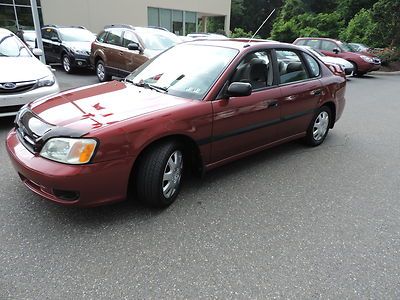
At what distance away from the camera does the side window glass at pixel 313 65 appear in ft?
15.0

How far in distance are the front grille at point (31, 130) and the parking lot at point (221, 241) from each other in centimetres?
59

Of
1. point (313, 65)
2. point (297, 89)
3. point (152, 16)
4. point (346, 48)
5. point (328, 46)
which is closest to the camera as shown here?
point (297, 89)

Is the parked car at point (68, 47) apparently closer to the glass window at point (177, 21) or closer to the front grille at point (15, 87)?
the front grille at point (15, 87)

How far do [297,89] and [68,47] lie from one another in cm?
859

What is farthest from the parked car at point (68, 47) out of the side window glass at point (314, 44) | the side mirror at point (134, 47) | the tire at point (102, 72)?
the side window glass at point (314, 44)

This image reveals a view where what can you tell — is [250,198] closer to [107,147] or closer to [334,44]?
[107,147]

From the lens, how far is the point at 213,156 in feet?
11.0

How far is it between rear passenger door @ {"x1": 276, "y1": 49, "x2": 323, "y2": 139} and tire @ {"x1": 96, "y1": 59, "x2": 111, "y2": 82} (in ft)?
20.4

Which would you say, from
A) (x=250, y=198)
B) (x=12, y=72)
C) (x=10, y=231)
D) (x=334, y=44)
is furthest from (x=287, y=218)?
(x=334, y=44)

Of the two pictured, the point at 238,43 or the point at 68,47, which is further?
the point at 68,47

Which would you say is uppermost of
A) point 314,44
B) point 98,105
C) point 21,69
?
point 98,105

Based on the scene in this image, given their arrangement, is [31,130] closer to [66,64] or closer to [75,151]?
[75,151]

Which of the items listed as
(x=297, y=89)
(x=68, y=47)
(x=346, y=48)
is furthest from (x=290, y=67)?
(x=346, y=48)

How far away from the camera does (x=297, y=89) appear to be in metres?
4.16
